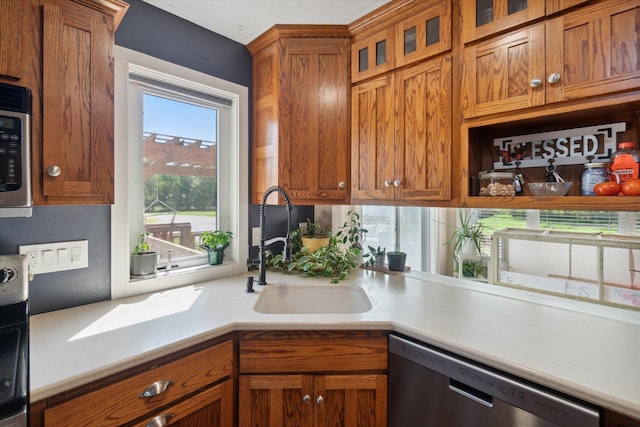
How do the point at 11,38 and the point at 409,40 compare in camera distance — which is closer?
the point at 11,38

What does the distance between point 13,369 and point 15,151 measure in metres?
0.63

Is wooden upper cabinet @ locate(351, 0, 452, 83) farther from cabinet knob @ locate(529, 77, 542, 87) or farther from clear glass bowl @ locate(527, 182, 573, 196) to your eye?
clear glass bowl @ locate(527, 182, 573, 196)

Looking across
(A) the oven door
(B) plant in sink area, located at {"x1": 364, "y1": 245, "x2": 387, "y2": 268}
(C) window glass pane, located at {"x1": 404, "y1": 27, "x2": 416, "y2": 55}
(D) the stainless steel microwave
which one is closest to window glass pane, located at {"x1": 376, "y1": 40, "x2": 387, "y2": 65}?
(C) window glass pane, located at {"x1": 404, "y1": 27, "x2": 416, "y2": 55}

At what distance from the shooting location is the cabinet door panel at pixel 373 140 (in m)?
1.68

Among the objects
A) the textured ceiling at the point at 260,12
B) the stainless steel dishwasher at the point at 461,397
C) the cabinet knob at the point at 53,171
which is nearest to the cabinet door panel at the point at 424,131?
the textured ceiling at the point at 260,12

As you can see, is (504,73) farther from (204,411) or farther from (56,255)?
(56,255)

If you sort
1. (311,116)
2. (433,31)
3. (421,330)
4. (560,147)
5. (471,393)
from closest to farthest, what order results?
(471,393), (421,330), (560,147), (433,31), (311,116)

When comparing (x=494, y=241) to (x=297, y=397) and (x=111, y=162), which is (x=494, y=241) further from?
(x=111, y=162)

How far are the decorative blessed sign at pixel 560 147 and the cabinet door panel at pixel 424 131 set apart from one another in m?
0.31

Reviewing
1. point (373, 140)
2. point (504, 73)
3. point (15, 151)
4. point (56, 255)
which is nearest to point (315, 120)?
point (373, 140)

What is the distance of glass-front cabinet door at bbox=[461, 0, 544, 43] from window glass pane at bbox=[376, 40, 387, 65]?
1.35 ft

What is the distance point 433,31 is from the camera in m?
1.51

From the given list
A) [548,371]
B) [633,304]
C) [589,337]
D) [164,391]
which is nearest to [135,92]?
[164,391]

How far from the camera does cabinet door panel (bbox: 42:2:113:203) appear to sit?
106cm
